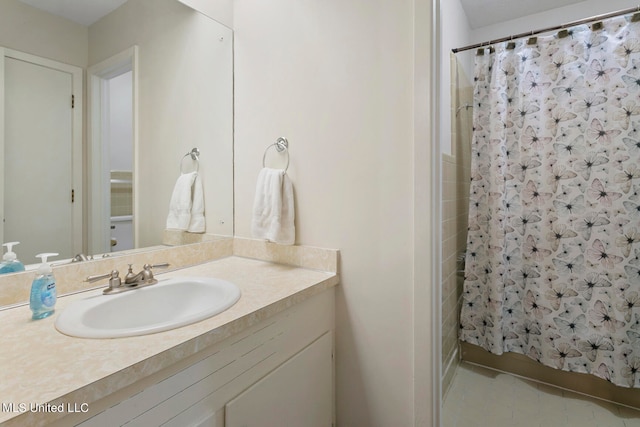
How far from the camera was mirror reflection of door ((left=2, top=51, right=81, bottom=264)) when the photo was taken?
0.95 meters

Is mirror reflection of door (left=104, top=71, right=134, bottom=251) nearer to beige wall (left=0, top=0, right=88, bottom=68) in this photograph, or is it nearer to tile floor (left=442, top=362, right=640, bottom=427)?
beige wall (left=0, top=0, right=88, bottom=68)

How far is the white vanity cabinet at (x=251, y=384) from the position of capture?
25.2 inches

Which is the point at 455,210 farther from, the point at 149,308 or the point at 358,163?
the point at 149,308

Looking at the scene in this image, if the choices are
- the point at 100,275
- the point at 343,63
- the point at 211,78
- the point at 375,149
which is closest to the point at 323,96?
the point at 343,63

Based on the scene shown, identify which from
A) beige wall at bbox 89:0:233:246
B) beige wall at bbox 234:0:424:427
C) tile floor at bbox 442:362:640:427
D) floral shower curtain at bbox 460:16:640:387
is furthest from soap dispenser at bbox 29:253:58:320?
floral shower curtain at bbox 460:16:640:387

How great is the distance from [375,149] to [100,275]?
1123 mm

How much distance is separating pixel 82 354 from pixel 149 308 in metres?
0.45

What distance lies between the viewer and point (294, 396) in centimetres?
104

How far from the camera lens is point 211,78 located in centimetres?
153

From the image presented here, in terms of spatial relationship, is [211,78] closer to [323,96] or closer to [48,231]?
[323,96]

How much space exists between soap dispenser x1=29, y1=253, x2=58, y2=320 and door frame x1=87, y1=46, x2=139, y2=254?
270 millimetres

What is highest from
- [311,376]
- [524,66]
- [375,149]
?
[524,66]

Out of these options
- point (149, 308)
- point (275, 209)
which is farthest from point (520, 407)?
point (149, 308)

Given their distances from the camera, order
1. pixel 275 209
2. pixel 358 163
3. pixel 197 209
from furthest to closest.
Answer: pixel 197 209 < pixel 275 209 < pixel 358 163
